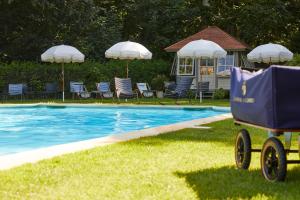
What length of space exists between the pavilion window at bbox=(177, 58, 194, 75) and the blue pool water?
1005 cm

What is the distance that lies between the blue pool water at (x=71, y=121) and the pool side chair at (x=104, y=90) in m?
4.01

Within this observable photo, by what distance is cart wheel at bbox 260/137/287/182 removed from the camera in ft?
22.6

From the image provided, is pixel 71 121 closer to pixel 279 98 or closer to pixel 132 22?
pixel 279 98

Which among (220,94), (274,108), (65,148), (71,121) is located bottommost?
(71,121)

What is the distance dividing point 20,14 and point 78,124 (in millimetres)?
14666

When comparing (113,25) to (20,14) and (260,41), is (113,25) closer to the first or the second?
(20,14)

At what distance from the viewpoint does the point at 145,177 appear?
753 centimetres

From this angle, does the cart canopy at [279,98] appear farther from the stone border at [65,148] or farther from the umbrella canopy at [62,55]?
the umbrella canopy at [62,55]

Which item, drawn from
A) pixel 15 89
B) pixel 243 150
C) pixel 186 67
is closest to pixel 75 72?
pixel 15 89

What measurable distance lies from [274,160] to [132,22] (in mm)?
31369

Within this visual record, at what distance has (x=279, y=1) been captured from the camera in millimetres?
32812

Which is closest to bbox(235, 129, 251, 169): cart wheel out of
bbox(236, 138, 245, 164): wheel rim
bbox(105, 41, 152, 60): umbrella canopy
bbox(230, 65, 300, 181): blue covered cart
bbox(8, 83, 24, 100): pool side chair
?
bbox(236, 138, 245, 164): wheel rim

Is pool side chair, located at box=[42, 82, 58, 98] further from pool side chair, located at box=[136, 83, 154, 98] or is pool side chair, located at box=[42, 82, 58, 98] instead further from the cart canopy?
the cart canopy

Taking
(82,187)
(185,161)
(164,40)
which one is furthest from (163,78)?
(82,187)
